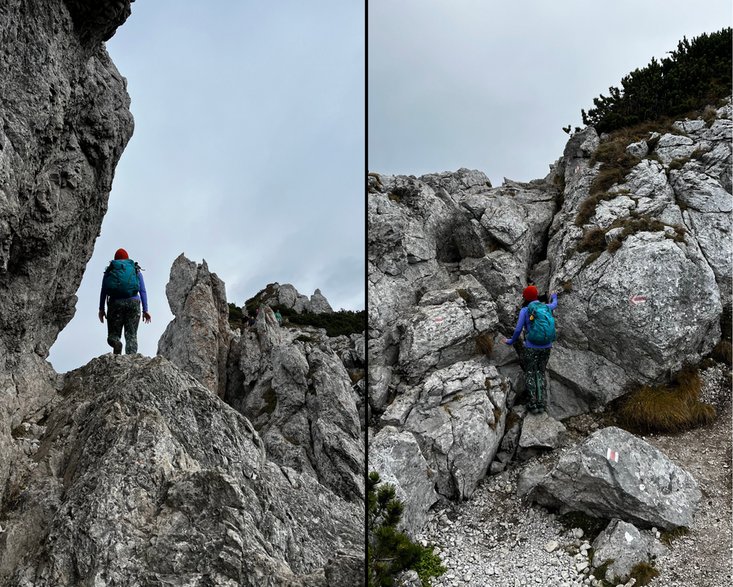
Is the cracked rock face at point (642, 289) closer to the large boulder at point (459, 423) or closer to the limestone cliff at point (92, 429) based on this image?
the large boulder at point (459, 423)

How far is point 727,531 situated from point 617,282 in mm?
6760

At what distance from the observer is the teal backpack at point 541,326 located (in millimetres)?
13984

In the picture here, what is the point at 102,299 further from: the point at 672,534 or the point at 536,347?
the point at 672,534

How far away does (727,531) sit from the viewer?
10.4 meters

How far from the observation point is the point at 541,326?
14008 millimetres

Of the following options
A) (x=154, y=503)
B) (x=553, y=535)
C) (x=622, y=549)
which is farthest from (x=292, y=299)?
(x=154, y=503)

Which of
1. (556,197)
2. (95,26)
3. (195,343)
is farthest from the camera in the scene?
(195,343)

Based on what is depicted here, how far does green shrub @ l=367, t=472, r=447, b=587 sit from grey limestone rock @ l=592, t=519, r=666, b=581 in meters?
3.16

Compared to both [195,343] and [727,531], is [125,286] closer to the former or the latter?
[195,343]

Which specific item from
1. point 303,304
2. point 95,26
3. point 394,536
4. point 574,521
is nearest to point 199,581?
point 394,536

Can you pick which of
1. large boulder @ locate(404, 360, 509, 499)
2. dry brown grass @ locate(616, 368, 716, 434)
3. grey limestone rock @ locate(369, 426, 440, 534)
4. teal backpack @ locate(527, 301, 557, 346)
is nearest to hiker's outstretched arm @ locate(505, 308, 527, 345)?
teal backpack @ locate(527, 301, 557, 346)

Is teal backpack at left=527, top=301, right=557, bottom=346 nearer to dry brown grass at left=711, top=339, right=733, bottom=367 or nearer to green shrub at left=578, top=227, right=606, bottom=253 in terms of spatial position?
green shrub at left=578, top=227, right=606, bottom=253

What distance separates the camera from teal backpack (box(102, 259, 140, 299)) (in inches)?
567

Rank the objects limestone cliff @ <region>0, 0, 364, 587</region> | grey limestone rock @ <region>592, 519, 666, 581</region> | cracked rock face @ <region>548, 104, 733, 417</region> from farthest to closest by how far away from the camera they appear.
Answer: cracked rock face @ <region>548, 104, 733, 417</region> < grey limestone rock @ <region>592, 519, 666, 581</region> < limestone cliff @ <region>0, 0, 364, 587</region>
